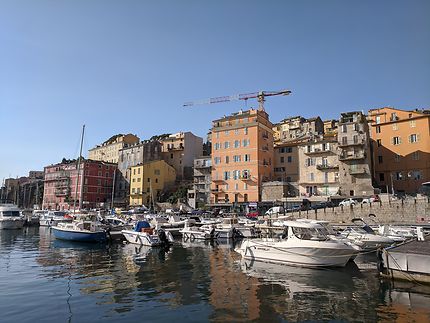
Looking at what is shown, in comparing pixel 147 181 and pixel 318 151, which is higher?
pixel 318 151

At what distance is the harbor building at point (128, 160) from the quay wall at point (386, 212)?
5936cm

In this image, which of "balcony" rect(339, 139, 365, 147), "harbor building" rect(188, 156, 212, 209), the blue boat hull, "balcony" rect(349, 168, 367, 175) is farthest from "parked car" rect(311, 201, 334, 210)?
the blue boat hull

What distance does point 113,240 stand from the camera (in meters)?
38.6

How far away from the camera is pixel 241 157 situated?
72500 millimetres

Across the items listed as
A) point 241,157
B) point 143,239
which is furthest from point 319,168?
point 143,239

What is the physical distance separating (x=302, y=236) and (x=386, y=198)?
115 ft

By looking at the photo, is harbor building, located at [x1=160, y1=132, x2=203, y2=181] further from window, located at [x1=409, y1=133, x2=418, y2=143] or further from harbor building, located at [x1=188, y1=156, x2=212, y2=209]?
window, located at [x1=409, y1=133, x2=418, y2=143]

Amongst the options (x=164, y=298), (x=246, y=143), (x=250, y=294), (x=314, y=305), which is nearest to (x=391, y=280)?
(x=314, y=305)

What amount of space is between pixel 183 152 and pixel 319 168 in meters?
47.2

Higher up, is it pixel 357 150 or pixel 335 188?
pixel 357 150

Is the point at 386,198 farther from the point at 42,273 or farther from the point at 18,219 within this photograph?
the point at 18,219

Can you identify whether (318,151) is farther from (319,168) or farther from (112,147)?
(112,147)

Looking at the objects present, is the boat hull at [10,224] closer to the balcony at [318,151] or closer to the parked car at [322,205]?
the parked car at [322,205]

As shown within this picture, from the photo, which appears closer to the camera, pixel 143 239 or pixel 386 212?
pixel 143 239
